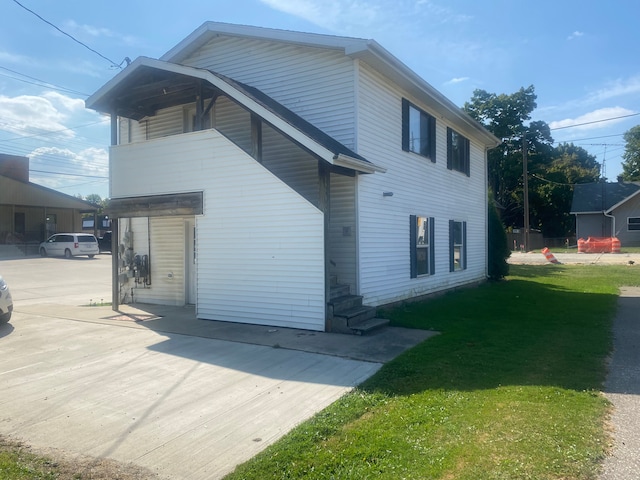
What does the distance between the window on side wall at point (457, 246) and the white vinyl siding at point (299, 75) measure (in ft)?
19.8

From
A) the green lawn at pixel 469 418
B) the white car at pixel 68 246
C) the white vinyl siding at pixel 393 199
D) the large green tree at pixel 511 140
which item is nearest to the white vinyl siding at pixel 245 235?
the white vinyl siding at pixel 393 199

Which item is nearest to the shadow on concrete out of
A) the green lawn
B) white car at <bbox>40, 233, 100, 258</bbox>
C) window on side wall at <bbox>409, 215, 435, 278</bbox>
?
the green lawn

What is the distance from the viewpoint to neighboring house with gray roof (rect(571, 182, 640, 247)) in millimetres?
40844

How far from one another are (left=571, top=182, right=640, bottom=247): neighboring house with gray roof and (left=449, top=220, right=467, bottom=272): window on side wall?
32.6 metres

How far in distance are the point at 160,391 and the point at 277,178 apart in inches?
173

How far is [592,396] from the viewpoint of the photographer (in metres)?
4.89

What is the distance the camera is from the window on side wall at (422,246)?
11727 mm

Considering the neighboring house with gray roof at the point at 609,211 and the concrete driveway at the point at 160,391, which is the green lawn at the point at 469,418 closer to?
the concrete driveway at the point at 160,391

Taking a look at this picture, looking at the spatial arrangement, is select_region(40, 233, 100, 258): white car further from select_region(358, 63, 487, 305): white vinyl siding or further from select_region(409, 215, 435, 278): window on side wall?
select_region(409, 215, 435, 278): window on side wall

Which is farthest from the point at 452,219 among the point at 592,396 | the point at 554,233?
the point at 554,233

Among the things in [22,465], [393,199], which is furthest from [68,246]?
[22,465]

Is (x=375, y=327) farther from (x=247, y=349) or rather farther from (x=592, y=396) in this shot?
(x=592, y=396)

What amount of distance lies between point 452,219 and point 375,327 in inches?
281

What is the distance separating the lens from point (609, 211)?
41.3m
